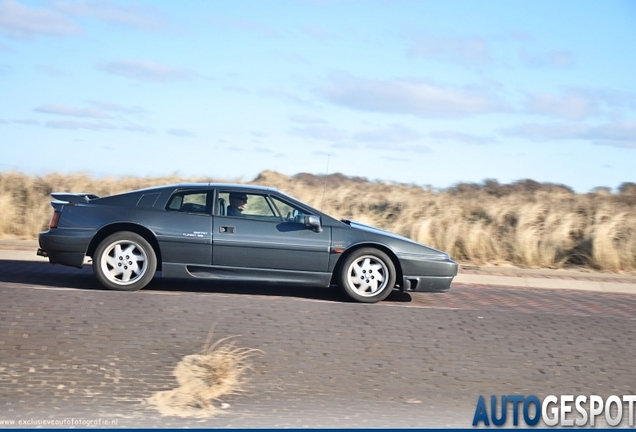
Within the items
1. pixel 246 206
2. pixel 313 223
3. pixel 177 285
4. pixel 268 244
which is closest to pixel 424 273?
pixel 313 223

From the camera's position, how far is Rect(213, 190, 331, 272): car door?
9.45m

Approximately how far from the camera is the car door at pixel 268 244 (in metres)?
9.45

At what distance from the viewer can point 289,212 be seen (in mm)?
9711

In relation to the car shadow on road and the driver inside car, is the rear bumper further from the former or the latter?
the driver inside car

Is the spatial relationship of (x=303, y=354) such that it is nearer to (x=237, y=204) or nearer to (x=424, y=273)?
(x=424, y=273)

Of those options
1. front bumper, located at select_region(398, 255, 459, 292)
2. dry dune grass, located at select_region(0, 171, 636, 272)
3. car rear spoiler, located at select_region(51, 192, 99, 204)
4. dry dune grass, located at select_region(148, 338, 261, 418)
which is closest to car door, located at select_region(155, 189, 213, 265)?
car rear spoiler, located at select_region(51, 192, 99, 204)

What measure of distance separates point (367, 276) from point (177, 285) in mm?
2445

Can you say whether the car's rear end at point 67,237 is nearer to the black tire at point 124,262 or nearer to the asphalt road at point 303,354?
the black tire at point 124,262

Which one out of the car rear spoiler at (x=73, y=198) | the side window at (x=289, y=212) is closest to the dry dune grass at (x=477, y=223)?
the side window at (x=289, y=212)

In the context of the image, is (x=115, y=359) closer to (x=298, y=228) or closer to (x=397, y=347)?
(x=397, y=347)

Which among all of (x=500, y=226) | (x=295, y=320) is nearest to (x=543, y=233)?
(x=500, y=226)

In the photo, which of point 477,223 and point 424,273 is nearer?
point 424,273

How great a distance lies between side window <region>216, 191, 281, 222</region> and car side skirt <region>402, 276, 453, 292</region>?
5.60 ft

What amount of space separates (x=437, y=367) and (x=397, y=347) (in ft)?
1.63
